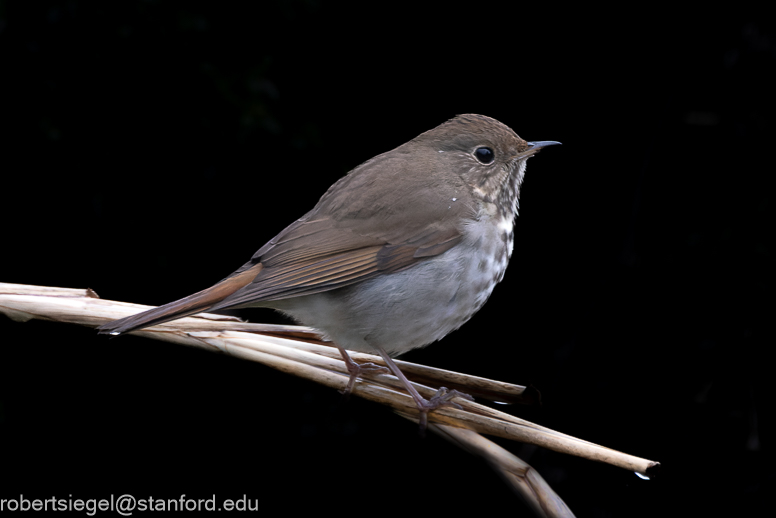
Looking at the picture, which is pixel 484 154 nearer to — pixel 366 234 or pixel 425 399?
pixel 366 234

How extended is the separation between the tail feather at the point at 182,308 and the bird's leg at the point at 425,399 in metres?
0.38

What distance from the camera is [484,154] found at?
6.42 ft

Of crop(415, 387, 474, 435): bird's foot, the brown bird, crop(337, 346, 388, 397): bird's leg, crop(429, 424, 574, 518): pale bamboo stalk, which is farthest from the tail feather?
crop(429, 424, 574, 518): pale bamboo stalk

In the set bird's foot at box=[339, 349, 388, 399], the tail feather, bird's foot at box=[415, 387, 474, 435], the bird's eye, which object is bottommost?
bird's foot at box=[415, 387, 474, 435]

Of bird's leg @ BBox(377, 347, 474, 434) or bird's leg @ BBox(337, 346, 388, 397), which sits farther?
bird's leg @ BBox(337, 346, 388, 397)

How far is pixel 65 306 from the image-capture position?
1.63 meters

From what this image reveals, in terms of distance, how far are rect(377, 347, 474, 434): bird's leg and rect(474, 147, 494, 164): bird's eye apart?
590mm

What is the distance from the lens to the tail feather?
1.38 m

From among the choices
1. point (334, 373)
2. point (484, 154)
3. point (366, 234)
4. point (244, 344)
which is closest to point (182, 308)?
point (244, 344)

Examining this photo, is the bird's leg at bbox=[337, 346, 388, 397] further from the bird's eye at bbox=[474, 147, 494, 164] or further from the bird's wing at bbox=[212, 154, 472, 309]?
the bird's eye at bbox=[474, 147, 494, 164]

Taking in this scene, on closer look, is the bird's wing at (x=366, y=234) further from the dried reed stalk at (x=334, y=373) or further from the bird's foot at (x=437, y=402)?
the bird's foot at (x=437, y=402)

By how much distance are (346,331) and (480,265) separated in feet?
1.21

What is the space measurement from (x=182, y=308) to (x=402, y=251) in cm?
59

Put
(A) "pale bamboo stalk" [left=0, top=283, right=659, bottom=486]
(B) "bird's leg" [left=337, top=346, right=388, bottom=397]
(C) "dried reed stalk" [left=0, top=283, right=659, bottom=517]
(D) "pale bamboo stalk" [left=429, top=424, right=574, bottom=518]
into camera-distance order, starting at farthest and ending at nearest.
Result: (B) "bird's leg" [left=337, top=346, right=388, bottom=397]
(A) "pale bamboo stalk" [left=0, top=283, right=659, bottom=486]
(C) "dried reed stalk" [left=0, top=283, right=659, bottom=517]
(D) "pale bamboo stalk" [left=429, top=424, right=574, bottom=518]
